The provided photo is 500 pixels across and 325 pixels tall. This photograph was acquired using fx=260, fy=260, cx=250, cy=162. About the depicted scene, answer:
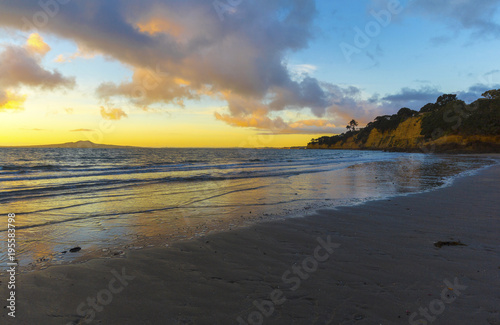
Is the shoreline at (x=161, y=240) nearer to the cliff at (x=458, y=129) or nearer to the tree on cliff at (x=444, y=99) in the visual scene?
the cliff at (x=458, y=129)

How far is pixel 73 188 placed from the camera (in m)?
15.6

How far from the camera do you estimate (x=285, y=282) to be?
3.94 meters

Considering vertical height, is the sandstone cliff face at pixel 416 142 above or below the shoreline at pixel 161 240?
above

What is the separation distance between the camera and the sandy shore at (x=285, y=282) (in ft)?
10.3

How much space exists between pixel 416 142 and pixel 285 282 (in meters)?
116

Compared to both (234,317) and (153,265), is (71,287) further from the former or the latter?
(234,317)

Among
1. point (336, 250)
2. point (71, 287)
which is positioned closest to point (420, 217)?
point (336, 250)

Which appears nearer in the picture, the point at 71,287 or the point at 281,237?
the point at 71,287

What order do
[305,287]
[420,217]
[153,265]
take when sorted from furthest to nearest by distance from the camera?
[420,217], [153,265], [305,287]

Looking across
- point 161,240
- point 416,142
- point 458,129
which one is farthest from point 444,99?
point 161,240

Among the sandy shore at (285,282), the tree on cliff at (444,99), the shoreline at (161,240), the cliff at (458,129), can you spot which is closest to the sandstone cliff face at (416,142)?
the cliff at (458,129)

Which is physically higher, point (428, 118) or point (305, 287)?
point (428, 118)

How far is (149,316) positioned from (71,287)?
158 centimetres

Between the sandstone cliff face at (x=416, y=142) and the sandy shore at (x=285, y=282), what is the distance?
77764mm
